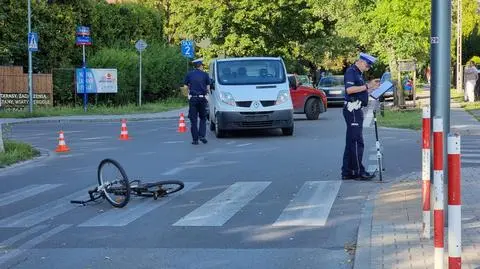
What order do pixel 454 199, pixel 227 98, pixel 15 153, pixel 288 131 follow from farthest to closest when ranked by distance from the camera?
pixel 288 131 → pixel 227 98 → pixel 15 153 → pixel 454 199

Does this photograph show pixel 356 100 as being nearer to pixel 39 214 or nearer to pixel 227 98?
pixel 39 214

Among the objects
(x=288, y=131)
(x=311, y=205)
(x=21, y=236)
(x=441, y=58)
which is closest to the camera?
(x=441, y=58)

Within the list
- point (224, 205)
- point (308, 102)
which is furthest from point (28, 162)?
point (308, 102)

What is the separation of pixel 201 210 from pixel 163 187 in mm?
1255

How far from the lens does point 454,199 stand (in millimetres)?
4457

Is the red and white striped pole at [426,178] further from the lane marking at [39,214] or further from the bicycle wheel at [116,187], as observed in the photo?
the lane marking at [39,214]

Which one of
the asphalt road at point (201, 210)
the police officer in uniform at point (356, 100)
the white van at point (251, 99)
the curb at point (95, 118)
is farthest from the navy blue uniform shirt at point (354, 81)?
the curb at point (95, 118)

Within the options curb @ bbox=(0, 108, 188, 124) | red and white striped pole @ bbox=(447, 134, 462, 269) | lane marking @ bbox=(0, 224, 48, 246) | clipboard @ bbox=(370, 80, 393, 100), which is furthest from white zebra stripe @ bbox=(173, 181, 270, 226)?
curb @ bbox=(0, 108, 188, 124)

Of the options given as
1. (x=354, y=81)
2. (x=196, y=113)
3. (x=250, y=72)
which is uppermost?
(x=250, y=72)

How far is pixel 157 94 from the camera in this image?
36562mm

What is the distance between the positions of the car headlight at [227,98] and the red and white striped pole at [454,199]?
13.1m

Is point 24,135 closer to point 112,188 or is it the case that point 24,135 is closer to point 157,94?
point 112,188

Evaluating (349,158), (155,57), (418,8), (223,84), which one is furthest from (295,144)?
(155,57)

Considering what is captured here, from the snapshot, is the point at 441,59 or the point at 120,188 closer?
the point at 441,59
